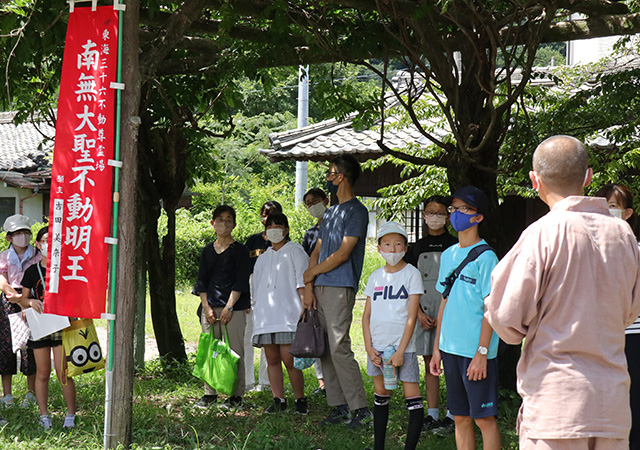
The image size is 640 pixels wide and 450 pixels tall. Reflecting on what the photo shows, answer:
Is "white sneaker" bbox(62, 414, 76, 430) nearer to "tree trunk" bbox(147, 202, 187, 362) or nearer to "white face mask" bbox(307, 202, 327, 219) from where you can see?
"tree trunk" bbox(147, 202, 187, 362)

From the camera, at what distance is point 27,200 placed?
2320 cm

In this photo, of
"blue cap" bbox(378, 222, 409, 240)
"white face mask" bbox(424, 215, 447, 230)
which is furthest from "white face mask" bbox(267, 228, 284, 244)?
"blue cap" bbox(378, 222, 409, 240)

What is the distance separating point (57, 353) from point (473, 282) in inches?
152

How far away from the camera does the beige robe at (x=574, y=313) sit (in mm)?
2977

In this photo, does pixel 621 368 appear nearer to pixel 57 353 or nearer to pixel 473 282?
pixel 473 282

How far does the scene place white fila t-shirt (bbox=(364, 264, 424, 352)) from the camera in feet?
18.0

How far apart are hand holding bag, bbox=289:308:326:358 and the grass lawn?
68cm

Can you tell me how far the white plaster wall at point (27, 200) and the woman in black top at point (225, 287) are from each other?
17.2m

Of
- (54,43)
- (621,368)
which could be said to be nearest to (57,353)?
(54,43)

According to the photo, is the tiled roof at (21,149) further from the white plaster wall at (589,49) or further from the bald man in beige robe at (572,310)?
the bald man in beige robe at (572,310)

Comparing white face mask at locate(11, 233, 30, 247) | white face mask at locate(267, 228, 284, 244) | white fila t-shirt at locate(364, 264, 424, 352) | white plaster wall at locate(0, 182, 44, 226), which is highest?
white plaster wall at locate(0, 182, 44, 226)

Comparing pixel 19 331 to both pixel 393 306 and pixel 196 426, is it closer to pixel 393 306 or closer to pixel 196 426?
pixel 196 426

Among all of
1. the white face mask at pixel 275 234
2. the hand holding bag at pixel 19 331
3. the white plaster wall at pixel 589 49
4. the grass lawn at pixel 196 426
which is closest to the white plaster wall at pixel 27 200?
the grass lawn at pixel 196 426

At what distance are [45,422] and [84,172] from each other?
8.15 feet
